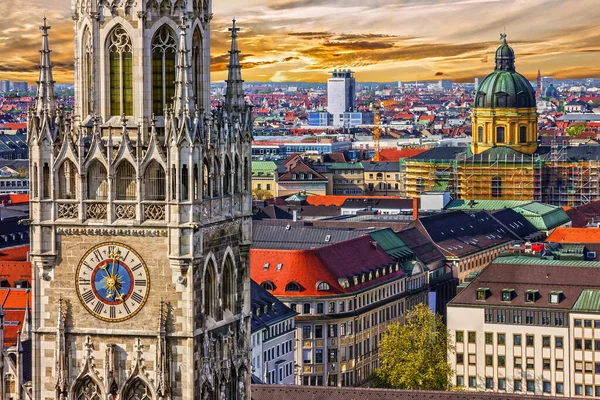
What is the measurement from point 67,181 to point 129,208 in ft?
5.27

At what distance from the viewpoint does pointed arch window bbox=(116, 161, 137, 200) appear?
4228cm

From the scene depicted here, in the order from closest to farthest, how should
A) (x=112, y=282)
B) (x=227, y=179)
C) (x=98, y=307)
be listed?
(x=112, y=282) < (x=98, y=307) < (x=227, y=179)

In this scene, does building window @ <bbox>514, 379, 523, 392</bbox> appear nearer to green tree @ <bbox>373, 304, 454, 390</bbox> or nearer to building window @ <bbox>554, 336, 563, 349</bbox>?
building window @ <bbox>554, 336, 563, 349</bbox>

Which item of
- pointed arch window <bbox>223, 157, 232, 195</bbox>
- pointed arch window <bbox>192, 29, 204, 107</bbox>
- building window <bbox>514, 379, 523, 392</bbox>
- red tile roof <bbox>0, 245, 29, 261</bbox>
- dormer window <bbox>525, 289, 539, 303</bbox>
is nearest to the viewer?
pointed arch window <bbox>192, 29, 204, 107</bbox>

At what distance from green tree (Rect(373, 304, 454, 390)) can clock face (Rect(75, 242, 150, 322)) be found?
79.4m

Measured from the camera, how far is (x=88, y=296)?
4312 cm

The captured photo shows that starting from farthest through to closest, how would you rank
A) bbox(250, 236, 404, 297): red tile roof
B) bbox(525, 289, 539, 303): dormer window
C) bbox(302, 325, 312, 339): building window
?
bbox(250, 236, 404, 297): red tile roof
bbox(302, 325, 312, 339): building window
bbox(525, 289, 539, 303): dormer window

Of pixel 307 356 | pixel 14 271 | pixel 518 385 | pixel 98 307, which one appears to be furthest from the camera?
pixel 307 356

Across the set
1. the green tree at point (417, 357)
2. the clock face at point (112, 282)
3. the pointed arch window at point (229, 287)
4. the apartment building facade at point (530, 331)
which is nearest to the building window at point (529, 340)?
the apartment building facade at point (530, 331)

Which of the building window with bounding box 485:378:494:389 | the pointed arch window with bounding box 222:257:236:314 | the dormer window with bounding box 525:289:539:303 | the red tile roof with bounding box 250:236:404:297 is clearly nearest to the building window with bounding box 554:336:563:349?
the dormer window with bounding box 525:289:539:303

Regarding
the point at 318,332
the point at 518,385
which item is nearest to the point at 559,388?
the point at 518,385

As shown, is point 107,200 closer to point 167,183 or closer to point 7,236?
point 167,183

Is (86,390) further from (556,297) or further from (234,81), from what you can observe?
(556,297)

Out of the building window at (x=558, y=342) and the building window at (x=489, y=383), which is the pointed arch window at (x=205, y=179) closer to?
the building window at (x=558, y=342)
